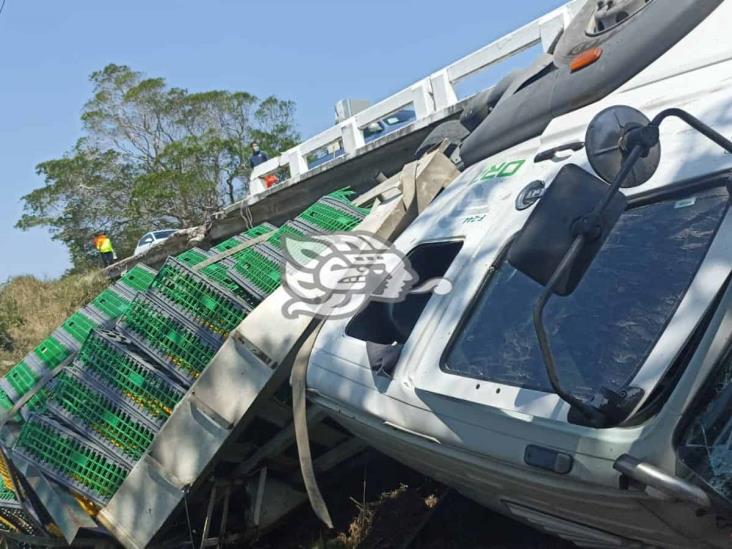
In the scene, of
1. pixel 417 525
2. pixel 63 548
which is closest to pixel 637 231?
pixel 417 525

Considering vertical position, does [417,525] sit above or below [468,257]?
below

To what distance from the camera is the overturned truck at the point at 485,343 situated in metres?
2.30

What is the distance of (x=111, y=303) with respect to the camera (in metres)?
7.25

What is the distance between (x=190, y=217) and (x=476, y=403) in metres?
27.6

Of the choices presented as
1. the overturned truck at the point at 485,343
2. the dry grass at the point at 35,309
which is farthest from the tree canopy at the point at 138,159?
the overturned truck at the point at 485,343

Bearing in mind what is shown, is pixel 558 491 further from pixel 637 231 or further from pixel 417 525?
pixel 417 525

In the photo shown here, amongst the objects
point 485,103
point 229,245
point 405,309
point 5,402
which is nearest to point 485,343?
point 405,309

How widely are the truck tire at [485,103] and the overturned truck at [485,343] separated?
0.09 ft

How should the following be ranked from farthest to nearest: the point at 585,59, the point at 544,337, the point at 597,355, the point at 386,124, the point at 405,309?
the point at 386,124 → the point at 585,59 → the point at 405,309 → the point at 597,355 → the point at 544,337

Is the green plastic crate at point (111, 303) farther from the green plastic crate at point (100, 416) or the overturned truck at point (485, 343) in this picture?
the green plastic crate at point (100, 416)

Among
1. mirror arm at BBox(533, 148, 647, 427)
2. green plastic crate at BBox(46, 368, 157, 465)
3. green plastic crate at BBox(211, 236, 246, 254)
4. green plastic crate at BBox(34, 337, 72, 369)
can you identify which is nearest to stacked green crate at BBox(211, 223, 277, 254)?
green plastic crate at BBox(211, 236, 246, 254)

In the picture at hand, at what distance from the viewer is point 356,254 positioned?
15.2 ft

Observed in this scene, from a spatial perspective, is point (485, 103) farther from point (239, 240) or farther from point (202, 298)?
point (239, 240)

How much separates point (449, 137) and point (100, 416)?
2.97 metres
